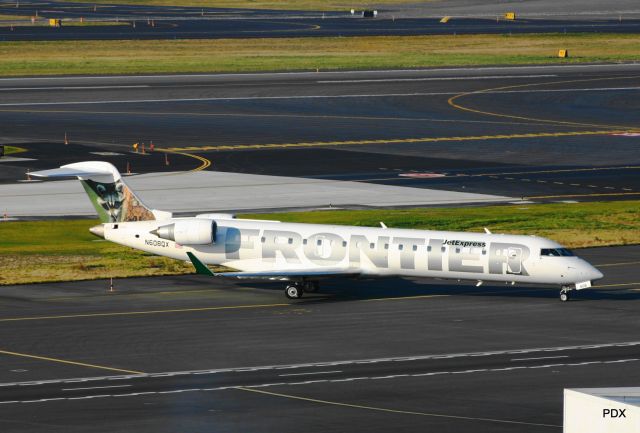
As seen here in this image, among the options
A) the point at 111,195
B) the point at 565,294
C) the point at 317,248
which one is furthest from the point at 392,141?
the point at 565,294

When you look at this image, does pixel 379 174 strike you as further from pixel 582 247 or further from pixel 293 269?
pixel 293 269

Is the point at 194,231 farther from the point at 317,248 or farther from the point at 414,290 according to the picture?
the point at 414,290

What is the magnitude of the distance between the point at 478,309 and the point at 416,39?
136 m

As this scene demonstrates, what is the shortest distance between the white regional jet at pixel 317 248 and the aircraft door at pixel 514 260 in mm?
43

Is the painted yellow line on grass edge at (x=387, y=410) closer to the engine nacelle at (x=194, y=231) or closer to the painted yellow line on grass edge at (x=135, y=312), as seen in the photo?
the painted yellow line on grass edge at (x=135, y=312)

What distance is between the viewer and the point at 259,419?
43.4 meters

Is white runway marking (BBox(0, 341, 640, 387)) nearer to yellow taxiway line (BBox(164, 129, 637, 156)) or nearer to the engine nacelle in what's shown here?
the engine nacelle

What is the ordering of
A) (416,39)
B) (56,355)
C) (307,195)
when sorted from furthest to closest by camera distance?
1. (416,39)
2. (307,195)
3. (56,355)

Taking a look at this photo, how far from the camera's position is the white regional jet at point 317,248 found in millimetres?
61188

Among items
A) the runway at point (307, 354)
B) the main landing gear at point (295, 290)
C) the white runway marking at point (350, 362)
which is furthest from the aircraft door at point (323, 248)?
the white runway marking at point (350, 362)

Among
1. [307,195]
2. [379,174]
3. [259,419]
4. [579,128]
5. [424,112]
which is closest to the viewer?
[259,419]

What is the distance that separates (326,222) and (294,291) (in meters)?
18.6

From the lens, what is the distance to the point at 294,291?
63812mm

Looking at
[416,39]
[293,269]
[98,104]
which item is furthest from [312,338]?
[416,39]
